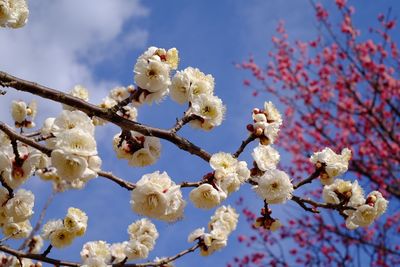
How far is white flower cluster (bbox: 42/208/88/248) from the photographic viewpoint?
3.07 m

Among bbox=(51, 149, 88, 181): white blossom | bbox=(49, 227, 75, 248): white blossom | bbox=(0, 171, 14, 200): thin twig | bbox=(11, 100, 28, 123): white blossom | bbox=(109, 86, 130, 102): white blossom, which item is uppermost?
bbox=(109, 86, 130, 102): white blossom

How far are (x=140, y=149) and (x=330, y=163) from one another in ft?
3.39

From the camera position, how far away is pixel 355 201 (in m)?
2.87

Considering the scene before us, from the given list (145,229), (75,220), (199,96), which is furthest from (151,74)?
(145,229)

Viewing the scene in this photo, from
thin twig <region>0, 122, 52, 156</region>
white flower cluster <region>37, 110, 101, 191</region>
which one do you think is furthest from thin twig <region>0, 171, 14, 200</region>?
white flower cluster <region>37, 110, 101, 191</region>

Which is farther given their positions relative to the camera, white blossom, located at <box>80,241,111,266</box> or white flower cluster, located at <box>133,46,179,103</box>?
white blossom, located at <box>80,241,111,266</box>

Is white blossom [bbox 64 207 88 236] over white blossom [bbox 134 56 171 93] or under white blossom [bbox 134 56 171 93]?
under

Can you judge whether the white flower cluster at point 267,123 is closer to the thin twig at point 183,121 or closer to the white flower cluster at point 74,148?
the thin twig at point 183,121

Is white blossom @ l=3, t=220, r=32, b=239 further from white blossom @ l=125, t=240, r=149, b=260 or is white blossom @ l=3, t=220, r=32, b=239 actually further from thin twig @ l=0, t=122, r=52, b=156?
thin twig @ l=0, t=122, r=52, b=156

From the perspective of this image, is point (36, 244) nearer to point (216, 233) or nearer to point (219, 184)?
point (216, 233)

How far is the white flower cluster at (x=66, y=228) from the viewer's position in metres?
3.07

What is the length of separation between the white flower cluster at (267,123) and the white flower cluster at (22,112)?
2118 millimetres

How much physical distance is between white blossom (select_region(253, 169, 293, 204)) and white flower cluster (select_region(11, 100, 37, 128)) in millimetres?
2303

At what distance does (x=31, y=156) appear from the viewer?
254 centimetres
